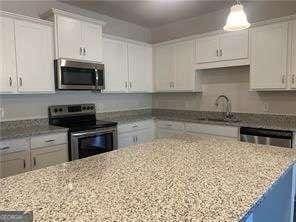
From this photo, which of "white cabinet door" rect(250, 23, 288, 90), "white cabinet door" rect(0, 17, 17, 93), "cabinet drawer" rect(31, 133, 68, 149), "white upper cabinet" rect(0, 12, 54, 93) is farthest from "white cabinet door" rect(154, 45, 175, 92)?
"white cabinet door" rect(0, 17, 17, 93)

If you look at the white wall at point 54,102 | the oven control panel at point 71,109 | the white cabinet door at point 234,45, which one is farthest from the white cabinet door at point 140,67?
the white cabinet door at point 234,45

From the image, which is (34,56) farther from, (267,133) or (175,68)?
(267,133)

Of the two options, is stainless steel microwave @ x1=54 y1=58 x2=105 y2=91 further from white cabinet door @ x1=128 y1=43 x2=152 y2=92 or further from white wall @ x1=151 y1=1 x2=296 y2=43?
white wall @ x1=151 y1=1 x2=296 y2=43

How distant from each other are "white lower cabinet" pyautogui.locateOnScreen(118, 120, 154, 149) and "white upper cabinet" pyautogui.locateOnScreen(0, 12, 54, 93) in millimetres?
1264

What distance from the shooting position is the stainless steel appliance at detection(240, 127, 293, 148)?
2.68 meters

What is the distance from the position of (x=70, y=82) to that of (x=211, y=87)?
2373mm

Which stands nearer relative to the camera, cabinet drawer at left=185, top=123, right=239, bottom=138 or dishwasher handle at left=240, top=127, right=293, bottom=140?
dishwasher handle at left=240, top=127, right=293, bottom=140

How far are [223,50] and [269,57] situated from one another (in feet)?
2.23

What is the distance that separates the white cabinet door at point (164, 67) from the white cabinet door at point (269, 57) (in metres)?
1.45

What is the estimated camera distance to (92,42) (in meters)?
3.33

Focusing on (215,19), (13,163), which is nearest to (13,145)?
(13,163)

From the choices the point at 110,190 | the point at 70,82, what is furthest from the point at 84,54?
the point at 110,190

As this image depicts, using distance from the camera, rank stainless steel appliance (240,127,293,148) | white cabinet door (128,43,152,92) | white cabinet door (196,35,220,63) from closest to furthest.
A: stainless steel appliance (240,127,293,148), white cabinet door (196,35,220,63), white cabinet door (128,43,152,92)

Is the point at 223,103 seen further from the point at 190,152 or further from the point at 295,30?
the point at 190,152
